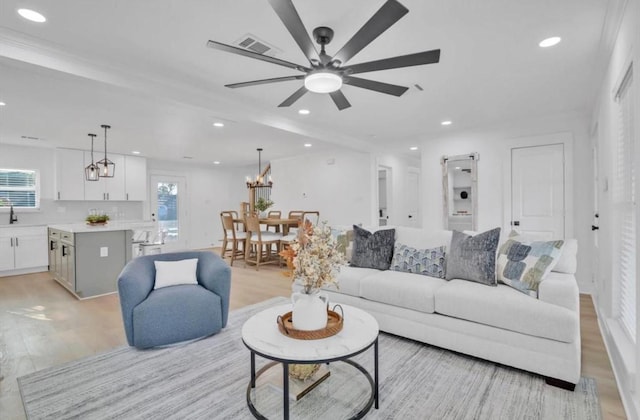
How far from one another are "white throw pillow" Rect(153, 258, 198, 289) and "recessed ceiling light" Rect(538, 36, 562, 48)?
353 cm

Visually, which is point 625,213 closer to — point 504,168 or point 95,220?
point 504,168

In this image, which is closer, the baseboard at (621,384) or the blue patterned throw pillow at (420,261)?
the baseboard at (621,384)

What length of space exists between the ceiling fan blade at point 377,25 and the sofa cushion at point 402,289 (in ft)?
5.99

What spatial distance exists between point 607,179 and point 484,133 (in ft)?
8.23

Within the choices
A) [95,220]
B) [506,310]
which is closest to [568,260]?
[506,310]

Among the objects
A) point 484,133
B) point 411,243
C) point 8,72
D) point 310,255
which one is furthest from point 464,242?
point 8,72

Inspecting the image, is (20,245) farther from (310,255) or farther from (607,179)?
(607,179)

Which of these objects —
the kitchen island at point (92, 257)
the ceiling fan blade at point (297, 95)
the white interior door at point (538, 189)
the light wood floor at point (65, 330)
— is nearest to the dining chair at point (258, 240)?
the light wood floor at point (65, 330)

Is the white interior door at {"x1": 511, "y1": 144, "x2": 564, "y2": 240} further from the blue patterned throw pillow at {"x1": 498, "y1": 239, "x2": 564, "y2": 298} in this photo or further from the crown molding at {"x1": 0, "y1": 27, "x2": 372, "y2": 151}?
the crown molding at {"x1": 0, "y1": 27, "x2": 372, "y2": 151}

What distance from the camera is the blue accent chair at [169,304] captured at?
2467mm

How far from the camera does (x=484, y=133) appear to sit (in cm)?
500

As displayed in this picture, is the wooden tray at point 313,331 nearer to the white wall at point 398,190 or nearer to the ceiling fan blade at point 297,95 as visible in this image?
the ceiling fan blade at point 297,95

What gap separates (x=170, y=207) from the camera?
27.5 feet

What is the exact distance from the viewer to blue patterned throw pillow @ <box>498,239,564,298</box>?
A: 7.42 feet
